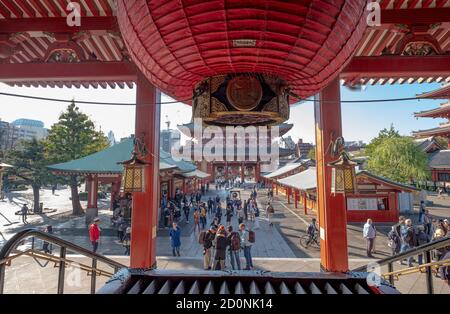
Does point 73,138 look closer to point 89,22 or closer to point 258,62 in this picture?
point 89,22

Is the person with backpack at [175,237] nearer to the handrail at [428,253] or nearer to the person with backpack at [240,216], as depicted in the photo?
the person with backpack at [240,216]

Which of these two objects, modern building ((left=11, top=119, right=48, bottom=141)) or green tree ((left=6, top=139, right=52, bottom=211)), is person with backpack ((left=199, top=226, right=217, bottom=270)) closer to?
green tree ((left=6, top=139, right=52, bottom=211))

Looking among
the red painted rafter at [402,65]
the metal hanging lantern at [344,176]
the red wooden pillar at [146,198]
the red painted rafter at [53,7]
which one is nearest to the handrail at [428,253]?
the metal hanging lantern at [344,176]

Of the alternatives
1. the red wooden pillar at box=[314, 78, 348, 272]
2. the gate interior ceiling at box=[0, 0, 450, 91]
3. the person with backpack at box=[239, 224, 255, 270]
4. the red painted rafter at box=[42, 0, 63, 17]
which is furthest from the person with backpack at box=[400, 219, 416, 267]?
the red painted rafter at box=[42, 0, 63, 17]

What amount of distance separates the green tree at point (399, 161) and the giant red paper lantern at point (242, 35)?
70.9ft

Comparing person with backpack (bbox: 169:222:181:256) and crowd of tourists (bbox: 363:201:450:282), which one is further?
person with backpack (bbox: 169:222:181:256)

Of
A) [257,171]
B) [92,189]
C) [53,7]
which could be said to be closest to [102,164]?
[92,189]

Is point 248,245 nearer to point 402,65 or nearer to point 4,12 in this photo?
point 402,65

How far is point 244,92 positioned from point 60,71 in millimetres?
4123

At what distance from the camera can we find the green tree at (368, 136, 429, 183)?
19.8 meters

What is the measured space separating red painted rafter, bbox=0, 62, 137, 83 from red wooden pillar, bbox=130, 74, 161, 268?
526mm

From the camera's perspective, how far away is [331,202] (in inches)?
197

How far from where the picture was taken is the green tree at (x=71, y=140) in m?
16.7
